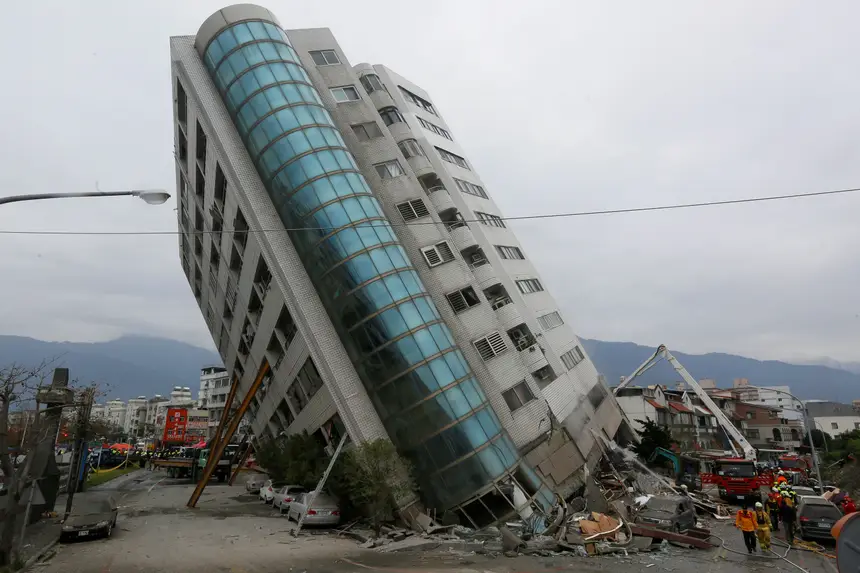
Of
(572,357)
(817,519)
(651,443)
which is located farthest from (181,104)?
(651,443)

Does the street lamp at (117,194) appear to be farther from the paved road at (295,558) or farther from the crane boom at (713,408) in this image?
the crane boom at (713,408)

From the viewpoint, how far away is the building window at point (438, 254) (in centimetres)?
3055

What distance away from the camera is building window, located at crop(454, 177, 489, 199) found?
41.0 meters

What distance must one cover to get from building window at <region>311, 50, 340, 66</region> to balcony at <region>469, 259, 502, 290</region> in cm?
1742

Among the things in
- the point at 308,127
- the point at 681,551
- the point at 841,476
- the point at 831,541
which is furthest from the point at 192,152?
the point at 841,476

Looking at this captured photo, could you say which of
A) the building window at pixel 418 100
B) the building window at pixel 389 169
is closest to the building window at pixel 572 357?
the building window at pixel 389 169

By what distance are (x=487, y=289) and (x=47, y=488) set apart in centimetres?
2556

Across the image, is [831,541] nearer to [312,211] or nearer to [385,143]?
[312,211]

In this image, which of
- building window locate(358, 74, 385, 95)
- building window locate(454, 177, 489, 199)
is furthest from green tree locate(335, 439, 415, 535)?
building window locate(358, 74, 385, 95)

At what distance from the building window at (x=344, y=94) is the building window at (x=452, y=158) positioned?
863 cm

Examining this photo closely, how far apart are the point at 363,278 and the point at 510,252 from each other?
18801 millimetres

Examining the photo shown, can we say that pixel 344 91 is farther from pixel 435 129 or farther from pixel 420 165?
pixel 435 129

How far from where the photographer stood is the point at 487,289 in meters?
33.6

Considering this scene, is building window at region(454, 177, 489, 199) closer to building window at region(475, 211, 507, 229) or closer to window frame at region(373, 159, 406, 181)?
building window at region(475, 211, 507, 229)
